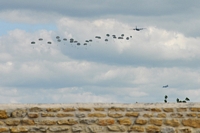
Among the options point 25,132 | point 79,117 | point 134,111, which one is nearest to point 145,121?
point 134,111

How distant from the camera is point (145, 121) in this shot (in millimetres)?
12633

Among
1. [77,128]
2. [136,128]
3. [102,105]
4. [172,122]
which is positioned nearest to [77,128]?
[77,128]

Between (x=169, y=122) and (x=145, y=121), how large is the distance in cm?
44

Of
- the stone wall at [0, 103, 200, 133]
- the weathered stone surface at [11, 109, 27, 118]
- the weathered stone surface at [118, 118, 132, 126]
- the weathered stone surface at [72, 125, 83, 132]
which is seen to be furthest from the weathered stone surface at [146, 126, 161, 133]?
the weathered stone surface at [11, 109, 27, 118]

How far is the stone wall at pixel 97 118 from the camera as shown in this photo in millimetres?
12555

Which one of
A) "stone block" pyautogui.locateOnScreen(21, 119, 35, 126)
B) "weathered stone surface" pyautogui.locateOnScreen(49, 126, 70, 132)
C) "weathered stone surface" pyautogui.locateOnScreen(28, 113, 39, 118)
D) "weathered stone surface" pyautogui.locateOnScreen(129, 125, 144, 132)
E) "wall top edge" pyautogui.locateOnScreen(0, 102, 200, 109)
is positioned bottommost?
"weathered stone surface" pyautogui.locateOnScreen(129, 125, 144, 132)

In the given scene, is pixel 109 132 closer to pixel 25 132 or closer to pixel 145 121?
pixel 145 121

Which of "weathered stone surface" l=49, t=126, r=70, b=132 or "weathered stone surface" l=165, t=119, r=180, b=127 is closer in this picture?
"weathered stone surface" l=49, t=126, r=70, b=132

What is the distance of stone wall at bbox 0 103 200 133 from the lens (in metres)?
12.6

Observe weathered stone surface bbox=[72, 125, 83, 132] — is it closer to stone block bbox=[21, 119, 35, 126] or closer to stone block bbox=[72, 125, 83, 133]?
stone block bbox=[72, 125, 83, 133]

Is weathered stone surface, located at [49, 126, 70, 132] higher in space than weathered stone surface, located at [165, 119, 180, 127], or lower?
lower

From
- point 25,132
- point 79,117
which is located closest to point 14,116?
point 25,132

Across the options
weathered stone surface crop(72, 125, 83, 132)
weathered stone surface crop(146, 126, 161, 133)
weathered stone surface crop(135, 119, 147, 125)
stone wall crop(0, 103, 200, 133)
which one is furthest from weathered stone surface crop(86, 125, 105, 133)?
weathered stone surface crop(146, 126, 161, 133)

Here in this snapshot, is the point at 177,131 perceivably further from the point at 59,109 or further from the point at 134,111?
the point at 59,109
